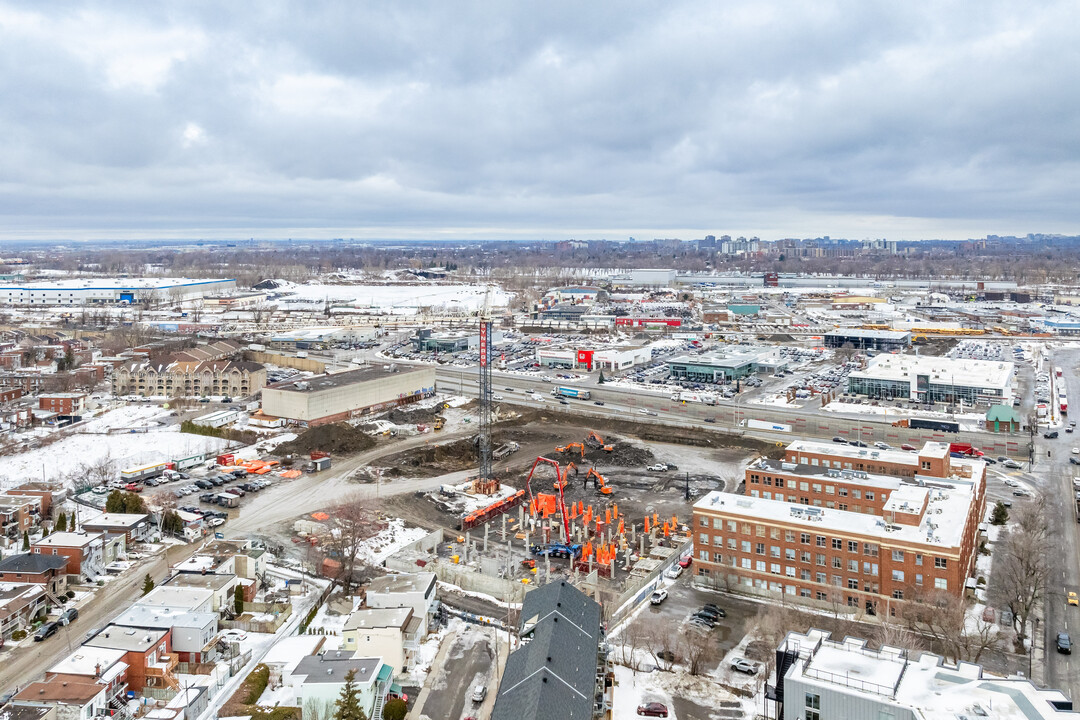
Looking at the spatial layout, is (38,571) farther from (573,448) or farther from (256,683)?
(573,448)

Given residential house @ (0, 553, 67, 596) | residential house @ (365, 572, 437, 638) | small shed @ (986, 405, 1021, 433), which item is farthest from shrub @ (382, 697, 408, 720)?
small shed @ (986, 405, 1021, 433)

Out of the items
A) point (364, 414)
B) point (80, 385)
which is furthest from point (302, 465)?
point (80, 385)

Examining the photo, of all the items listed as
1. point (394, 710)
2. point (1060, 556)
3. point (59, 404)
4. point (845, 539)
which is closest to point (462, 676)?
point (394, 710)

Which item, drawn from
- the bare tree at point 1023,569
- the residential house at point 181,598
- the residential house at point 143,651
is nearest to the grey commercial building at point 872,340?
the bare tree at point 1023,569

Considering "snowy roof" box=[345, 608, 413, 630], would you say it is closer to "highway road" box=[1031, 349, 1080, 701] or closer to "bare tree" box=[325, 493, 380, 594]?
"bare tree" box=[325, 493, 380, 594]

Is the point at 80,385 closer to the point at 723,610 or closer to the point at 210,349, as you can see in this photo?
the point at 210,349

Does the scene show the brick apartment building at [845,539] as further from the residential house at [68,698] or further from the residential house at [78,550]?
the residential house at [78,550]
